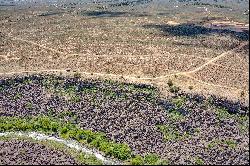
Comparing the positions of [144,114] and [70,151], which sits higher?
[144,114]

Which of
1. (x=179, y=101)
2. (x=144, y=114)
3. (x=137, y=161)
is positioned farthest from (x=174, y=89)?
(x=137, y=161)

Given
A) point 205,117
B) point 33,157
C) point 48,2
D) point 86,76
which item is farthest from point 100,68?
point 48,2

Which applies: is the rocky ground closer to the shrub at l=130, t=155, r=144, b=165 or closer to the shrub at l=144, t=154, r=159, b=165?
the shrub at l=144, t=154, r=159, b=165

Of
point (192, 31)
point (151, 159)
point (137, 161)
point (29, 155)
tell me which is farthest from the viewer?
point (192, 31)

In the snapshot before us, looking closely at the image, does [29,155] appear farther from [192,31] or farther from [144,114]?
[192,31]

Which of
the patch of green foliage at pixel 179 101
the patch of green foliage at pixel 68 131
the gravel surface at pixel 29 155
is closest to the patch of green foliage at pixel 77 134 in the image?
the patch of green foliage at pixel 68 131

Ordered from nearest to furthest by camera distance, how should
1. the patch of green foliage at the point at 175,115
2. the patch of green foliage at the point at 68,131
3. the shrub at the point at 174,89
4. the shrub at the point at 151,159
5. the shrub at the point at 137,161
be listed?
1. the shrub at the point at 137,161
2. the shrub at the point at 151,159
3. the patch of green foliage at the point at 68,131
4. the patch of green foliage at the point at 175,115
5. the shrub at the point at 174,89

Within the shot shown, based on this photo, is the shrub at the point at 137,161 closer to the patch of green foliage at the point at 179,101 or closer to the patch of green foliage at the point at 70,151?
the patch of green foliage at the point at 70,151
